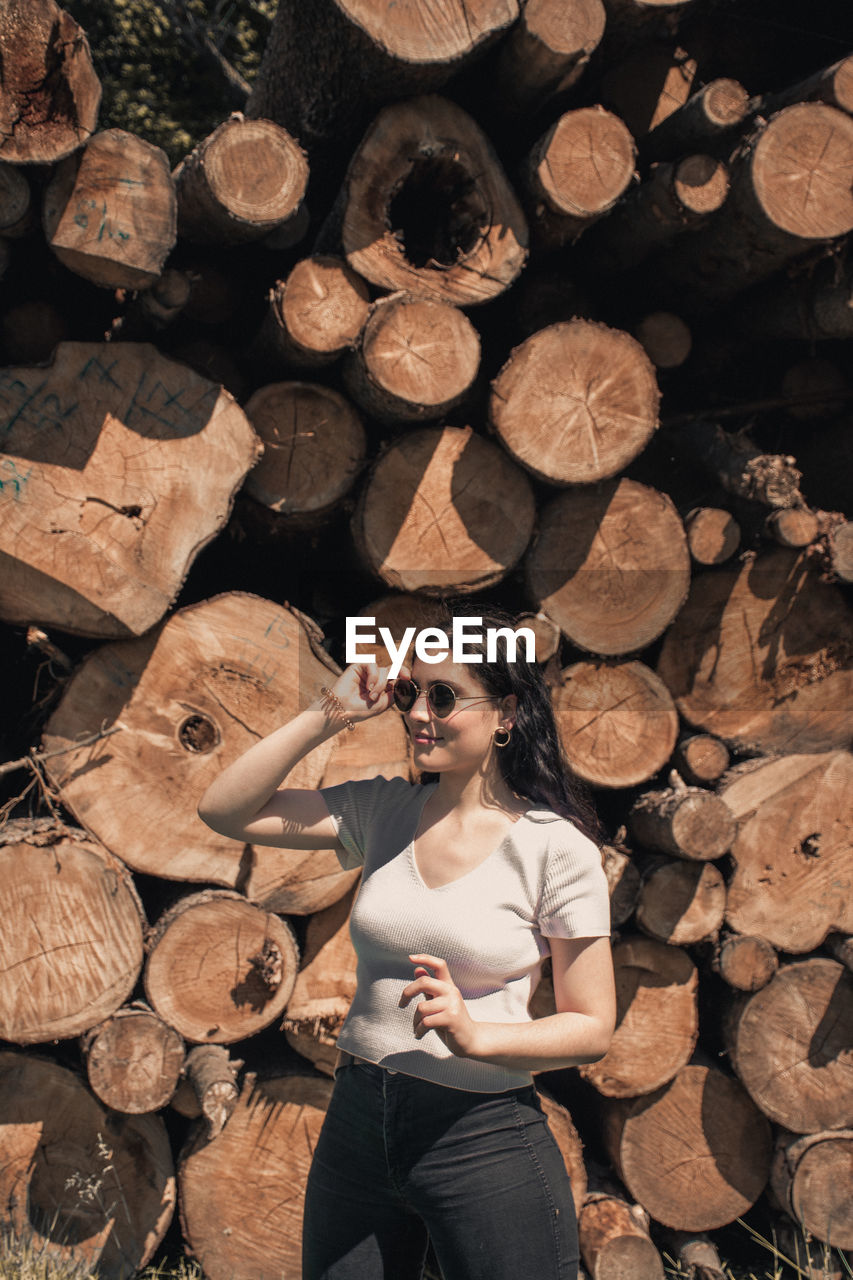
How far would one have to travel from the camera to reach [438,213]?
3088mm

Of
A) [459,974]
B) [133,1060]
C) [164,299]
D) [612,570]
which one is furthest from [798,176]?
[133,1060]

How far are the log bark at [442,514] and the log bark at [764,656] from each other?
0.74 metres

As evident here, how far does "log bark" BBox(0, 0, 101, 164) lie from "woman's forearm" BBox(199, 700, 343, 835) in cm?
168

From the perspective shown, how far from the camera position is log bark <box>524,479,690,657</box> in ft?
9.56

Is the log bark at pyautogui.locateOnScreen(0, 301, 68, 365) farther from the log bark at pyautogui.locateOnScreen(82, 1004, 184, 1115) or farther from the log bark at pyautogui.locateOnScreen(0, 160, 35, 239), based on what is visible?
the log bark at pyautogui.locateOnScreen(82, 1004, 184, 1115)

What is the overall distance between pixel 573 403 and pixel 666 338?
761 mm

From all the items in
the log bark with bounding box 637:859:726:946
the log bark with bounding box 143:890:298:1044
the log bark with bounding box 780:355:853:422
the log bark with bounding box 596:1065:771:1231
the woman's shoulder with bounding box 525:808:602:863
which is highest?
the log bark with bounding box 780:355:853:422

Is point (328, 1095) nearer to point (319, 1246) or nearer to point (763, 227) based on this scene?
point (319, 1246)

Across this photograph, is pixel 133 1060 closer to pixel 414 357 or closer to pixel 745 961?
pixel 745 961

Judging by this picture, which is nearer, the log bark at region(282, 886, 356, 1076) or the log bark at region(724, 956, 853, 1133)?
the log bark at region(282, 886, 356, 1076)

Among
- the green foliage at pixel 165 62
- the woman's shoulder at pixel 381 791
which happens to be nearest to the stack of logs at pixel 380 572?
the woman's shoulder at pixel 381 791

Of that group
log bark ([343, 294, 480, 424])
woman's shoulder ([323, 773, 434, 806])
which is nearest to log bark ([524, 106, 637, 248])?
log bark ([343, 294, 480, 424])

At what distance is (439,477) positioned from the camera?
9.20 ft

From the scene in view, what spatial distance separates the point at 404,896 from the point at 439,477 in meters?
1.59
